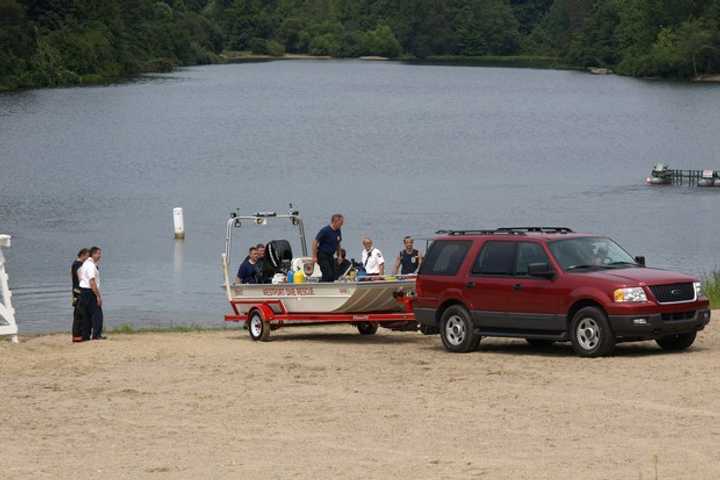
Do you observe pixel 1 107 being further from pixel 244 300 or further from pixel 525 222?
pixel 244 300

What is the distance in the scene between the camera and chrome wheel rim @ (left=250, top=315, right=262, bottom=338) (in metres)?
25.2

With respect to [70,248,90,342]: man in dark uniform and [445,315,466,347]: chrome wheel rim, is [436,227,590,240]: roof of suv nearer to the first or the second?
[445,315,466,347]: chrome wheel rim

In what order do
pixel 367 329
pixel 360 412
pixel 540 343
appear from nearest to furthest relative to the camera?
pixel 360 412 → pixel 540 343 → pixel 367 329

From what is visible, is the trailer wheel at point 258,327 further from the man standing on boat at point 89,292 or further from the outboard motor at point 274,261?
the man standing on boat at point 89,292

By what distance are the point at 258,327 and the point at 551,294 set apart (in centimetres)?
601

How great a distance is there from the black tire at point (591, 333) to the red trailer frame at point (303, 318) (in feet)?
10.8

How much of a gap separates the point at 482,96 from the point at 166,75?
148 feet

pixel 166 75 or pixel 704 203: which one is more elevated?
pixel 166 75

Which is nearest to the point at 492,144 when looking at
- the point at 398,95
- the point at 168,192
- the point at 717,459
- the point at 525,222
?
the point at 168,192

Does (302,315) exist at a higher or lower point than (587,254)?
lower

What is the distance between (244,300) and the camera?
83.5 feet

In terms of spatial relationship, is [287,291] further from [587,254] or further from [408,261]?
[587,254]

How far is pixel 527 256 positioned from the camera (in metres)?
21.5

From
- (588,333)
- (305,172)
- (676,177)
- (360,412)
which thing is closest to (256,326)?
(588,333)
